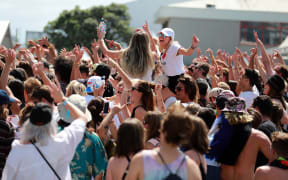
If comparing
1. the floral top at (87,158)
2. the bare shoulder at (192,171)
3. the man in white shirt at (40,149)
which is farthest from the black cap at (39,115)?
the bare shoulder at (192,171)

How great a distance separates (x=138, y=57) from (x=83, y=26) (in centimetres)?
5223

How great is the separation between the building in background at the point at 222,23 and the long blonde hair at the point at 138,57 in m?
32.5

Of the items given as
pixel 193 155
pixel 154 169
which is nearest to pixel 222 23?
pixel 193 155

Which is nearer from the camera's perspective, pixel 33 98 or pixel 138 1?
pixel 33 98

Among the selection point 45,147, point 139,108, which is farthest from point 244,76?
point 45,147

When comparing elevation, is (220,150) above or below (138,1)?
below

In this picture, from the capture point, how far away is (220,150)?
4543 millimetres

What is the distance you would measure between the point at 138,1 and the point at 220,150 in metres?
93.2

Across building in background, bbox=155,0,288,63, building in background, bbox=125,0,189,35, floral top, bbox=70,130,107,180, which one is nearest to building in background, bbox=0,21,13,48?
floral top, bbox=70,130,107,180

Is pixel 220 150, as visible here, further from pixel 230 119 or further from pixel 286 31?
pixel 286 31

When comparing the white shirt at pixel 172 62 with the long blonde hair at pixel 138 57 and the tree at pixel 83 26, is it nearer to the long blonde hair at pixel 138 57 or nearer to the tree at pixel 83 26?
the long blonde hair at pixel 138 57

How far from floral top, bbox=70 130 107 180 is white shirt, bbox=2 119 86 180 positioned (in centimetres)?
58

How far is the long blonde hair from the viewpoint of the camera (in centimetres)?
661

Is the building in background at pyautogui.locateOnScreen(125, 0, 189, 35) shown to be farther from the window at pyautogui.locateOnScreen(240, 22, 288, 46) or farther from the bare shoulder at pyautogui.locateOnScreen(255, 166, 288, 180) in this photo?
the bare shoulder at pyautogui.locateOnScreen(255, 166, 288, 180)
